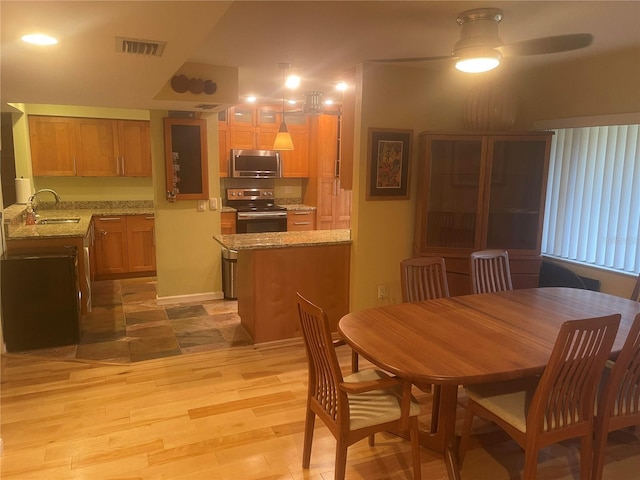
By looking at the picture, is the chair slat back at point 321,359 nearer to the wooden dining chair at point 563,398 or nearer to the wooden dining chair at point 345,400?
the wooden dining chair at point 345,400

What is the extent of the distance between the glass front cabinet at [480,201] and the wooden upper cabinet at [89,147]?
13.0 feet

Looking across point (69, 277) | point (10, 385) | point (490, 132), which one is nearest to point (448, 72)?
point (490, 132)

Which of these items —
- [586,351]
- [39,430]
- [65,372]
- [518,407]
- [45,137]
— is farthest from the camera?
[45,137]

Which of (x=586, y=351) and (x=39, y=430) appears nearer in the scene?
(x=586, y=351)

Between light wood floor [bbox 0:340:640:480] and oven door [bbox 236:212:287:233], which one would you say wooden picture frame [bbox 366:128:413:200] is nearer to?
light wood floor [bbox 0:340:640:480]

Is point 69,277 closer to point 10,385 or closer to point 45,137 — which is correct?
point 10,385

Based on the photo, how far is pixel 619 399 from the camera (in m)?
2.13

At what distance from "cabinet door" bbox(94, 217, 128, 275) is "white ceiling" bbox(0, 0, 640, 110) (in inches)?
86.5

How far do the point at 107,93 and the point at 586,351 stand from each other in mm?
3762

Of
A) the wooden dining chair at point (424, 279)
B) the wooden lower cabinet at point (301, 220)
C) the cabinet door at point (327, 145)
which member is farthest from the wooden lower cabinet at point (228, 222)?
the wooden dining chair at point (424, 279)

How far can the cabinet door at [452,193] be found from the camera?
377 cm

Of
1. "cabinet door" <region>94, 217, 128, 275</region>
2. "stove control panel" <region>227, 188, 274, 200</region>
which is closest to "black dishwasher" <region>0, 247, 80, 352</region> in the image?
"cabinet door" <region>94, 217, 128, 275</region>

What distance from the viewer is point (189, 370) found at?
3.42 m

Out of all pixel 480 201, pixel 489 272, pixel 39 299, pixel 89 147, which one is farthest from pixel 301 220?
pixel 489 272
